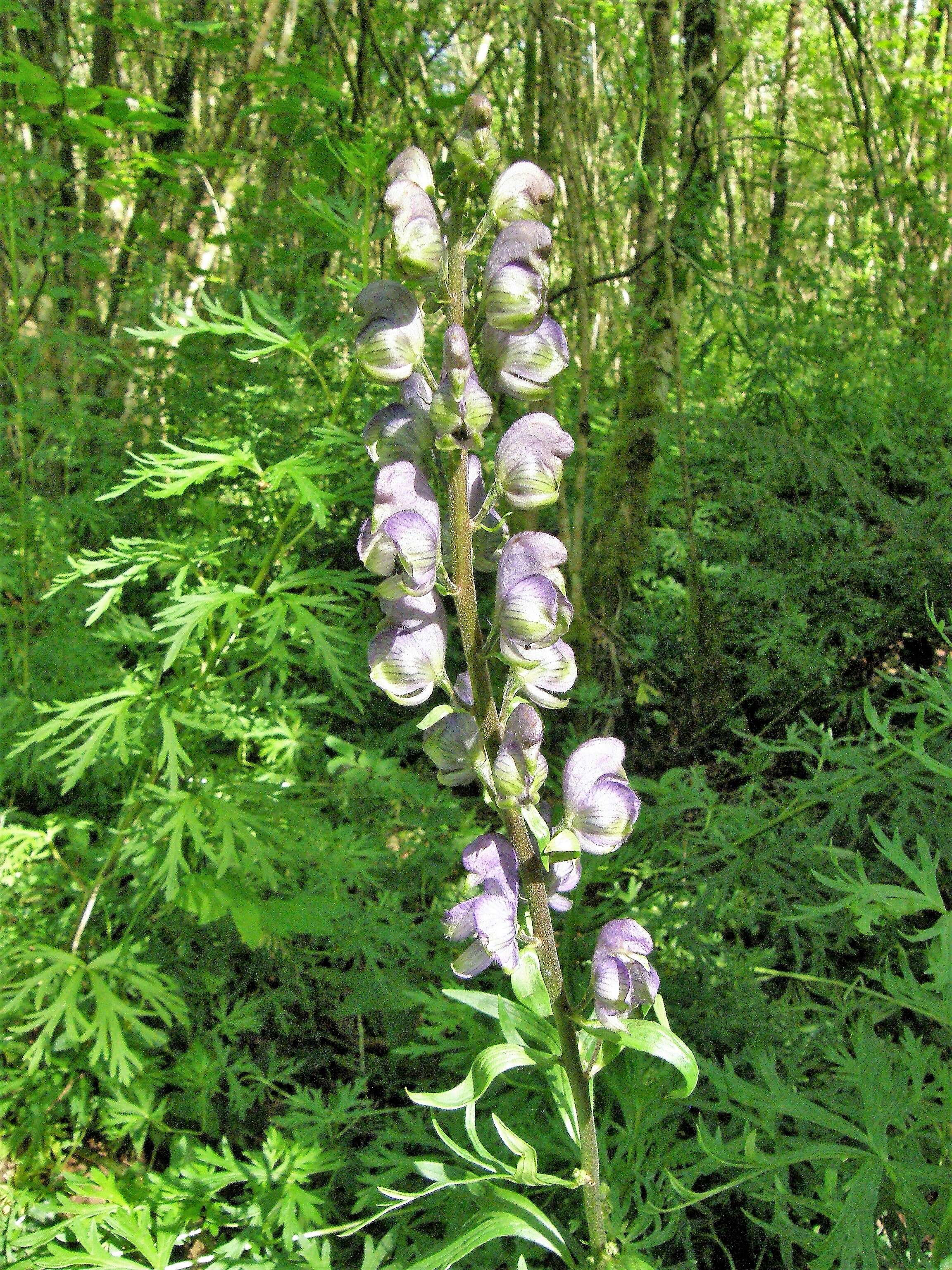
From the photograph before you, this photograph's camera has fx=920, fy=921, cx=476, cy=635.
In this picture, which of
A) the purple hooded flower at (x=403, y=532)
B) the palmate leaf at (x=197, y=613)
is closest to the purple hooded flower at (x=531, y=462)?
the purple hooded flower at (x=403, y=532)

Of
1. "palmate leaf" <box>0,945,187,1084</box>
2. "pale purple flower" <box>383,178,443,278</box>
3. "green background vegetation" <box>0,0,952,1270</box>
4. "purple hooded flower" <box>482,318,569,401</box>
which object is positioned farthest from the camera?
"palmate leaf" <box>0,945,187,1084</box>

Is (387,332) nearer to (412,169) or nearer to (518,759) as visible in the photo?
(412,169)

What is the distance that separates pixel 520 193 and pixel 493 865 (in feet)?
2.88

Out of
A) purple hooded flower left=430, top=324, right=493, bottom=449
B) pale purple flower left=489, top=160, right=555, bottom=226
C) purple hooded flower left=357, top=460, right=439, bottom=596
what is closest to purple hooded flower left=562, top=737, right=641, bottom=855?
purple hooded flower left=357, top=460, right=439, bottom=596

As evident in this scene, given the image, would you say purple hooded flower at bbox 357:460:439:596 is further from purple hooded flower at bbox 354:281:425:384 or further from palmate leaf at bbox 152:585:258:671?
palmate leaf at bbox 152:585:258:671

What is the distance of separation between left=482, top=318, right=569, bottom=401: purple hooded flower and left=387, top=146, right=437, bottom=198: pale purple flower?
20 cm

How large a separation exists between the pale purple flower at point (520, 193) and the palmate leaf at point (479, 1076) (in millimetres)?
1074

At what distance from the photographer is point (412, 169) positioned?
46.7 inches

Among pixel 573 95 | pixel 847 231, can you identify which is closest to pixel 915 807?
pixel 573 95

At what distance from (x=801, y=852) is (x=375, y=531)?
116 cm

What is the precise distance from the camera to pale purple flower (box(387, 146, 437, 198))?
3.88 feet

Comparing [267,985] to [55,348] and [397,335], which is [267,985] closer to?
[397,335]

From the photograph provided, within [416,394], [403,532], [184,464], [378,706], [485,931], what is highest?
[416,394]

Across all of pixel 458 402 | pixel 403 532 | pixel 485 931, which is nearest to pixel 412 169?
→ pixel 458 402
